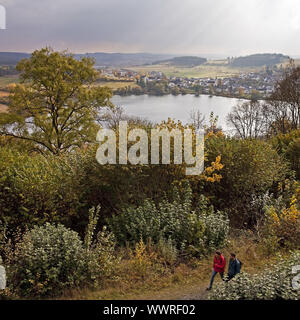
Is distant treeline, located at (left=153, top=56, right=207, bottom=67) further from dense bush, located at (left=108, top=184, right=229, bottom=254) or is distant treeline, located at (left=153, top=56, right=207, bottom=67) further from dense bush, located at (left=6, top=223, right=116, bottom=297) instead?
dense bush, located at (left=6, top=223, right=116, bottom=297)

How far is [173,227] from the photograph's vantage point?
9305 mm

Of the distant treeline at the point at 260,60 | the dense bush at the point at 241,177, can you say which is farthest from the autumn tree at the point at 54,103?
the distant treeline at the point at 260,60

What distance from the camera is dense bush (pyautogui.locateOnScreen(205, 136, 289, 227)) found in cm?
1192

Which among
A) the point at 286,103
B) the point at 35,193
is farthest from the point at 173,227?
the point at 286,103

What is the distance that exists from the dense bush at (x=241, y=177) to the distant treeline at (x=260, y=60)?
111346 millimetres

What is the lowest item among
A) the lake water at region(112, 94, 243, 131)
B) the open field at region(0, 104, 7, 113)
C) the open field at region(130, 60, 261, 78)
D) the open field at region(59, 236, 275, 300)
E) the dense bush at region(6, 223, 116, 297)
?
the open field at region(59, 236, 275, 300)

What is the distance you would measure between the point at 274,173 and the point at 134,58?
121536 millimetres

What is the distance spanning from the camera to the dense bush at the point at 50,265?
711 centimetres

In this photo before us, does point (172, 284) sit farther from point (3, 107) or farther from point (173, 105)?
point (173, 105)

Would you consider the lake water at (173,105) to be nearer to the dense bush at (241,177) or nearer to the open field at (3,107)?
the open field at (3,107)

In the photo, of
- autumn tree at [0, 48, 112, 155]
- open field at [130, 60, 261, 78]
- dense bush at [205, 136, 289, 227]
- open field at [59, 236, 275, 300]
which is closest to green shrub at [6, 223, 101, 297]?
open field at [59, 236, 275, 300]

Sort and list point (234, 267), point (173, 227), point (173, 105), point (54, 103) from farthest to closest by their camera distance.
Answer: point (173, 105) < point (54, 103) < point (173, 227) < point (234, 267)

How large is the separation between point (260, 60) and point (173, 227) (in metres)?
124

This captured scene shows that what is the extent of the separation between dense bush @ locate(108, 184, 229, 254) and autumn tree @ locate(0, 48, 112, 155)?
10.8m
